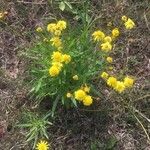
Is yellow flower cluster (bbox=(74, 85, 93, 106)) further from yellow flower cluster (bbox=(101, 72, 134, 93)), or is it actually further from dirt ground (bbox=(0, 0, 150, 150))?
dirt ground (bbox=(0, 0, 150, 150))

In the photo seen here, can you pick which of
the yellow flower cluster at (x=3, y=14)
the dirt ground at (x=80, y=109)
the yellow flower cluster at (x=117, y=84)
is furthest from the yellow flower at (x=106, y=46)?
the yellow flower cluster at (x=3, y=14)

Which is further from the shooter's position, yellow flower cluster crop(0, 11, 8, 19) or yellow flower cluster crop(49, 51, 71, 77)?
yellow flower cluster crop(0, 11, 8, 19)

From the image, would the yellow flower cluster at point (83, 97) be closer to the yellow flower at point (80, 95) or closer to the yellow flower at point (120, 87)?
the yellow flower at point (80, 95)

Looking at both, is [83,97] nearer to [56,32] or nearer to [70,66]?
[70,66]

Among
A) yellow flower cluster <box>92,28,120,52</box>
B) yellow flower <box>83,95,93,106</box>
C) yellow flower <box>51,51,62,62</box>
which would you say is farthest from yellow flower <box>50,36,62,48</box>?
yellow flower <box>83,95,93,106</box>

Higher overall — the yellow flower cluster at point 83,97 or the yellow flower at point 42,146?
the yellow flower cluster at point 83,97

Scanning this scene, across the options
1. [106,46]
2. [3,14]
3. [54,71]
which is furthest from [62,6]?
[54,71]
